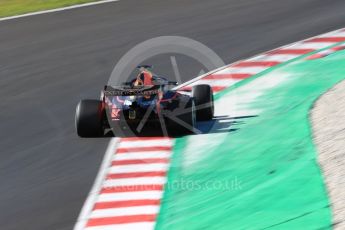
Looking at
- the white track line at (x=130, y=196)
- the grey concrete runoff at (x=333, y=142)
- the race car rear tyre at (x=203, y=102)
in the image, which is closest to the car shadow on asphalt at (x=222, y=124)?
the race car rear tyre at (x=203, y=102)

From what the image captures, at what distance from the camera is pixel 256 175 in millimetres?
11656

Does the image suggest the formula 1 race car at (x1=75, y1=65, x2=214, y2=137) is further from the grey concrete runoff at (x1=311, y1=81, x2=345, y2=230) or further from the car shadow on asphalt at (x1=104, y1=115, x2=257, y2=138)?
the grey concrete runoff at (x1=311, y1=81, x2=345, y2=230)

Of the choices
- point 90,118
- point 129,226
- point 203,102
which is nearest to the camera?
point 129,226

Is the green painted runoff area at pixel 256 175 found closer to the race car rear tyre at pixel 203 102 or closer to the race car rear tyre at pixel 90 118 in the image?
the race car rear tyre at pixel 203 102

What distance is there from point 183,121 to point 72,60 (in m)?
7.21

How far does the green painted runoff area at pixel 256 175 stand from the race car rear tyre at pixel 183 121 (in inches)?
7.1

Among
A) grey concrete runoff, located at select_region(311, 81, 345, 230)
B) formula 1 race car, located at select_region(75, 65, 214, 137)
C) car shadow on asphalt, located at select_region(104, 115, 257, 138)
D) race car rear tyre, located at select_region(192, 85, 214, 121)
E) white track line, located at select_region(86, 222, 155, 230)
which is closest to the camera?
grey concrete runoff, located at select_region(311, 81, 345, 230)

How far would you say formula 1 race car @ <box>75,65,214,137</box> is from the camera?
13.8 meters

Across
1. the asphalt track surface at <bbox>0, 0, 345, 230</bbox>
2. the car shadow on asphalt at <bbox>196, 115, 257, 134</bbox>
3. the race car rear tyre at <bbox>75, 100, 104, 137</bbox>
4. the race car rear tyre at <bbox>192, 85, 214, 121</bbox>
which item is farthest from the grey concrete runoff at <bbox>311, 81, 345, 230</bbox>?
the race car rear tyre at <bbox>75, 100, 104, 137</bbox>

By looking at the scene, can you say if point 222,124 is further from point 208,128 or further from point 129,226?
point 129,226

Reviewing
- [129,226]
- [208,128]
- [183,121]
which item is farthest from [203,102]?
[129,226]

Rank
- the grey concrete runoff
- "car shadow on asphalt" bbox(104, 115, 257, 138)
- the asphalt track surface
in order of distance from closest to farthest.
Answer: the grey concrete runoff, the asphalt track surface, "car shadow on asphalt" bbox(104, 115, 257, 138)

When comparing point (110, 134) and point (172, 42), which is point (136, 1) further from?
point (110, 134)

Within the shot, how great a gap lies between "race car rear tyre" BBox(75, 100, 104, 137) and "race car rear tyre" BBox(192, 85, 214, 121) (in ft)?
5.37
